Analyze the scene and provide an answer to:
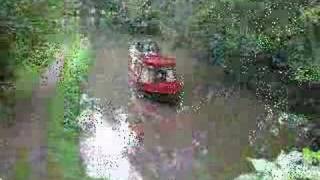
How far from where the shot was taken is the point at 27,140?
896 centimetres

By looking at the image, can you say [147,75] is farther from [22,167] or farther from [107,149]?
[22,167]

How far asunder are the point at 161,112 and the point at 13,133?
115 inches

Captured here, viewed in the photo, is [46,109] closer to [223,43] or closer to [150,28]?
[223,43]

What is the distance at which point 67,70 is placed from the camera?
13273mm

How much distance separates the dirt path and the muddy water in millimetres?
673

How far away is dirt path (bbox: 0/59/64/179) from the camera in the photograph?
7.86 meters

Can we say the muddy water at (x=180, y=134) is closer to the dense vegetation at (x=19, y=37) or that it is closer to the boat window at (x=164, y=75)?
the boat window at (x=164, y=75)

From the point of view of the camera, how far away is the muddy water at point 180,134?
8.37 m

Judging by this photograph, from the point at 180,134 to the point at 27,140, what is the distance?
253 centimetres

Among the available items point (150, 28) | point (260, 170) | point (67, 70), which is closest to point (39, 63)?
point (67, 70)

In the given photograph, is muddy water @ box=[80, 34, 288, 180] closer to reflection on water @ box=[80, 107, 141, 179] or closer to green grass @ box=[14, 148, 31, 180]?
reflection on water @ box=[80, 107, 141, 179]

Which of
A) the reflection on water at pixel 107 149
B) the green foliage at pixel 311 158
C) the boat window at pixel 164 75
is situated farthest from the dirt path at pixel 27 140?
the green foliage at pixel 311 158

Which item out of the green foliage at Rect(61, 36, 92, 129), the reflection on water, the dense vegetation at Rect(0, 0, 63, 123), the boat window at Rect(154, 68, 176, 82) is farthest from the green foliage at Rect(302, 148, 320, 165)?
the boat window at Rect(154, 68, 176, 82)

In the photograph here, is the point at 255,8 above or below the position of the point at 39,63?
above
